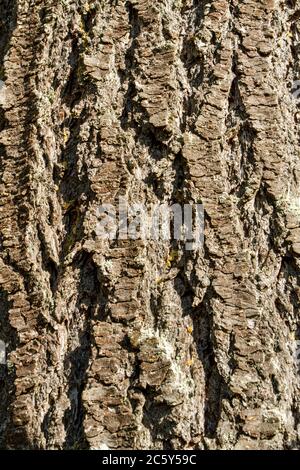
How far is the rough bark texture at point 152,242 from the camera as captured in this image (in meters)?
1.53

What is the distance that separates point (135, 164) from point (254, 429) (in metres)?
0.69

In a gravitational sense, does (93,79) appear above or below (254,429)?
above

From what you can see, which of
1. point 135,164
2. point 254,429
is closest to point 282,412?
point 254,429

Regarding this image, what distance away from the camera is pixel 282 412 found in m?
1.52

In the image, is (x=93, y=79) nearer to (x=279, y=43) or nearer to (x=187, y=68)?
(x=187, y=68)

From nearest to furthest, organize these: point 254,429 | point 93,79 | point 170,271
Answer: point 254,429 → point 170,271 → point 93,79

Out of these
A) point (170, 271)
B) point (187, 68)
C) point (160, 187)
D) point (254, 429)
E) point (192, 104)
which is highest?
point (187, 68)

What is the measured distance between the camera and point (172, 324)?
158 cm

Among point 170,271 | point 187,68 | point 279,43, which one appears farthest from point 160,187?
point 279,43

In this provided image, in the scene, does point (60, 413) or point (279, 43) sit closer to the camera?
point (60, 413)

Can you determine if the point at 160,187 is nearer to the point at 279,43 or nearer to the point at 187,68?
the point at 187,68

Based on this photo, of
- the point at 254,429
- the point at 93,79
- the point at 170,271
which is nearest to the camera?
the point at 254,429

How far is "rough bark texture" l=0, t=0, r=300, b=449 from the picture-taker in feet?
5.02

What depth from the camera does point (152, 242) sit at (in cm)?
163
